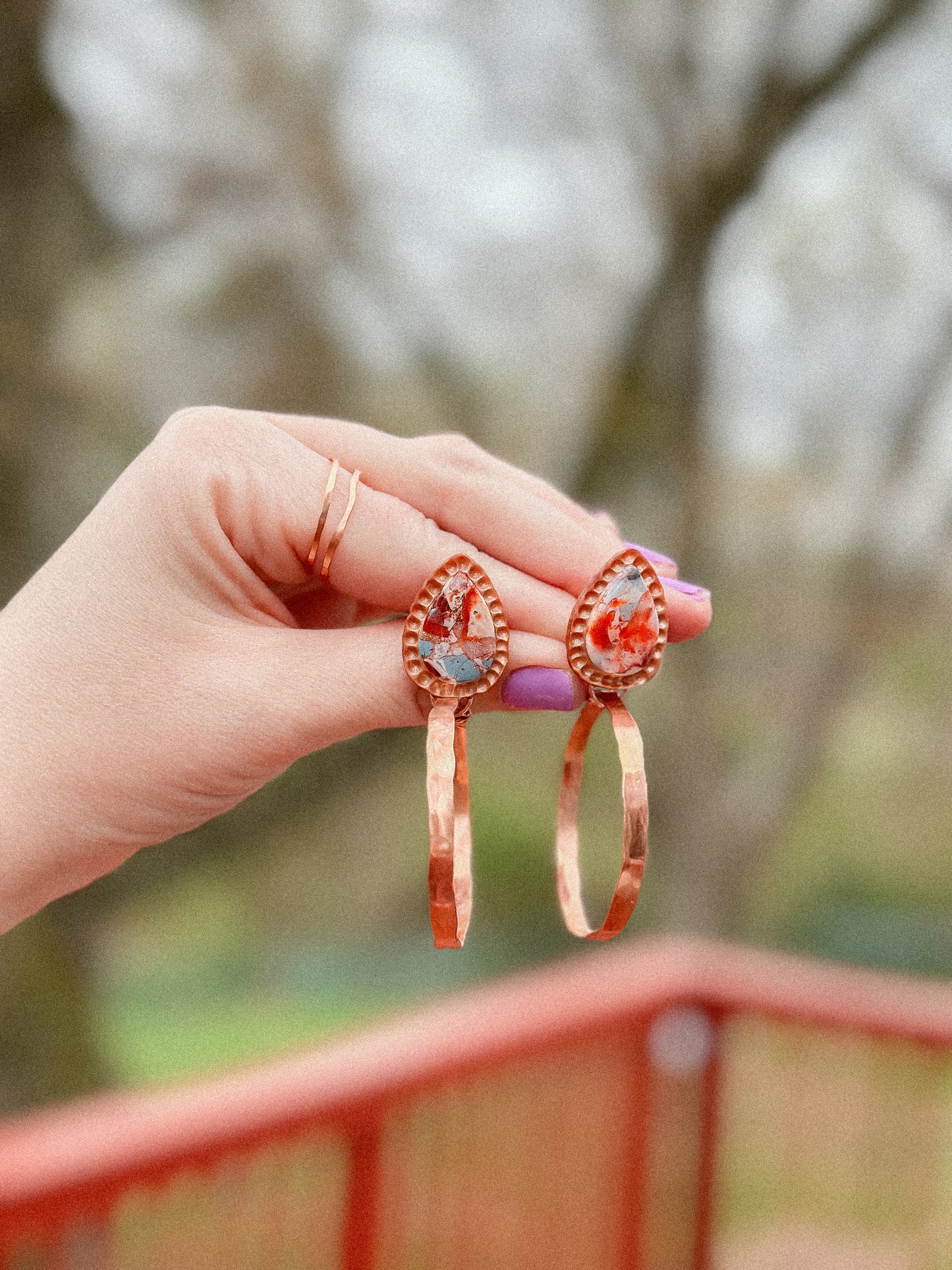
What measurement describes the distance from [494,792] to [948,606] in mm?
2876

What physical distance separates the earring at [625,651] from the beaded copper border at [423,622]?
62mm

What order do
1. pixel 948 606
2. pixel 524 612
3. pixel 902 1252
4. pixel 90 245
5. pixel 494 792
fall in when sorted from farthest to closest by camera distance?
pixel 494 792, pixel 948 606, pixel 90 245, pixel 902 1252, pixel 524 612

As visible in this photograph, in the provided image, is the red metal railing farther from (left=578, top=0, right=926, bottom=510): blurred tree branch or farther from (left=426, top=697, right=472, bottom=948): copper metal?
(left=578, top=0, right=926, bottom=510): blurred tree branch

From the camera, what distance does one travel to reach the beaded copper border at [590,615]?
0.88m

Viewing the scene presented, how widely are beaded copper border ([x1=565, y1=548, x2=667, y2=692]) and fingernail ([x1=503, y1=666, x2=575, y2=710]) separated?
2cm

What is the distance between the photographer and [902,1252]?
2.11 metres

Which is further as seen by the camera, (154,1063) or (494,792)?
(154,1063)

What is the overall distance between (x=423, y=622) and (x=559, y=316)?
3272mm

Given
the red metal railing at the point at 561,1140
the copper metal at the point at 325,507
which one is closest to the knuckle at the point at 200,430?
the copper metal at the point at 325,507

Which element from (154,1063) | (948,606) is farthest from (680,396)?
(154,1063)

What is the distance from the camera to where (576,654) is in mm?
883

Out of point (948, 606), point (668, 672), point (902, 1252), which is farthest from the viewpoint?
point (668, 672)

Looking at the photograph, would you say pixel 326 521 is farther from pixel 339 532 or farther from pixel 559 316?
pixel 559 316

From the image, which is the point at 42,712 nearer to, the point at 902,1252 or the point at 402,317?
the point at 902,1252
